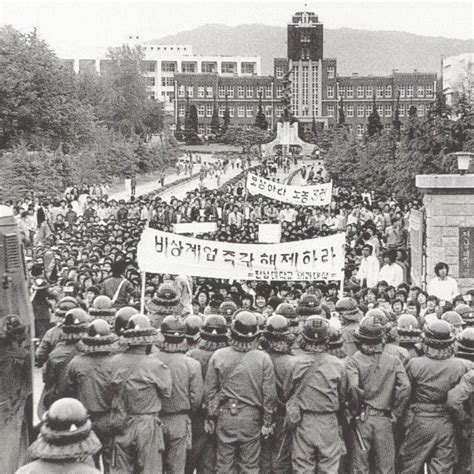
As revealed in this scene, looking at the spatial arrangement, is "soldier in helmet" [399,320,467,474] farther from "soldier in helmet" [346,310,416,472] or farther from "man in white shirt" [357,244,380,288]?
"man in white shirt" [357,244,380,288]

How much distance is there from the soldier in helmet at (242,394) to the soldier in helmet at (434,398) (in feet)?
4.20

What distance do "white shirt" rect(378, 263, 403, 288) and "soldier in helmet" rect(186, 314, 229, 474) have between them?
6992 millimetres

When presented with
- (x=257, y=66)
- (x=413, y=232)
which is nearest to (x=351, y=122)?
(x=257, y=66)

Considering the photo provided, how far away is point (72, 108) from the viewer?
184 ft

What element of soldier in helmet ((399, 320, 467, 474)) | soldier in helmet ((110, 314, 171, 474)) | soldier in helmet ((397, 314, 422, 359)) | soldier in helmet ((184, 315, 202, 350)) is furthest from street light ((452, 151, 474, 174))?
soldier in helmet ((110, 314, 171, 474))

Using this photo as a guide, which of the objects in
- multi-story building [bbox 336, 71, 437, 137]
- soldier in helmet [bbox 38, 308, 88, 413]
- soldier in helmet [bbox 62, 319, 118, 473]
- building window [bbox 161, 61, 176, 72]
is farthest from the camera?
building window [bbox 161, 61, 176, 72]

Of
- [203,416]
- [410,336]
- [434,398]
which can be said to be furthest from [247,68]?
[434,398]

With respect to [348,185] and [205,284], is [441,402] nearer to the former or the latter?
[205,284]

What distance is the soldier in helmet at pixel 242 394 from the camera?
25.6ft

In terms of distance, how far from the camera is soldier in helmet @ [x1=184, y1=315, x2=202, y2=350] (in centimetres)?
854

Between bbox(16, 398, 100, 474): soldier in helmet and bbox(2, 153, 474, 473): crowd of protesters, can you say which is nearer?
bbox(16, 398, 100, 474): soldier in helmet

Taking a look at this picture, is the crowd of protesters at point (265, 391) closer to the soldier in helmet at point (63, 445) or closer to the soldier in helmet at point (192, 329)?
the soldier in helmet at point (192, 329)

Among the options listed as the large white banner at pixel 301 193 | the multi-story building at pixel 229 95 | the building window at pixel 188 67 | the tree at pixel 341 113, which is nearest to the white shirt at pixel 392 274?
the large white banner at pixel 301 193

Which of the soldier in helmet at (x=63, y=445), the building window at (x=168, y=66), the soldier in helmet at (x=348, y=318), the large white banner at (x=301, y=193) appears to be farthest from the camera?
the building window at (x=168, y=66)
